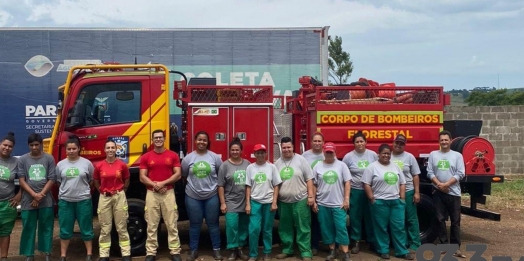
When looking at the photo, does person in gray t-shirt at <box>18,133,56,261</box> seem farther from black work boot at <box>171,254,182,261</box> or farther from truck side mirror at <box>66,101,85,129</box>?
black work boot at <box>171,254,182,261</box>

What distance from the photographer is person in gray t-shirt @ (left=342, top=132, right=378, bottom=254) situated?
7176mm

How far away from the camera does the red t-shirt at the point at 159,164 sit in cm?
671

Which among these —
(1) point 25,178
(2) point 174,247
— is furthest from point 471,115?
(1) point 25,178

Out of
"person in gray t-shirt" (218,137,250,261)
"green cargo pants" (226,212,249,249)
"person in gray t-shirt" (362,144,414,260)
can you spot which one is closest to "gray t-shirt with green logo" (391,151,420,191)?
"person in gray t-shirt" (362,144,414,260)

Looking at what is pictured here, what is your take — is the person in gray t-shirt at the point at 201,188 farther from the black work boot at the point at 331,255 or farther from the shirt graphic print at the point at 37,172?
the shirt graphic print at the point at 37,172

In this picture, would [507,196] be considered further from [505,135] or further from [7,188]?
[7,188]

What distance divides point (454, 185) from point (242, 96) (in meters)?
2.91

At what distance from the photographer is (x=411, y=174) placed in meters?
7.22

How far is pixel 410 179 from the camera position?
23.7 ft

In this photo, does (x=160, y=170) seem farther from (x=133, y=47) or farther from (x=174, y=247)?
(x=133, y=47)

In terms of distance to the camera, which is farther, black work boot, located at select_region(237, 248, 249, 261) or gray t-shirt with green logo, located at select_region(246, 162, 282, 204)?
black work boot, located at select_region(237, 248, 249, 261)

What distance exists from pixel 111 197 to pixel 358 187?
9.98 feet

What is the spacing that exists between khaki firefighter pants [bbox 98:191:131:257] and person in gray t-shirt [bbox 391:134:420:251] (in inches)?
133

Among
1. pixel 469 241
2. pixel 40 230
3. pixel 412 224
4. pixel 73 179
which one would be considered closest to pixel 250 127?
pixel 73 179
